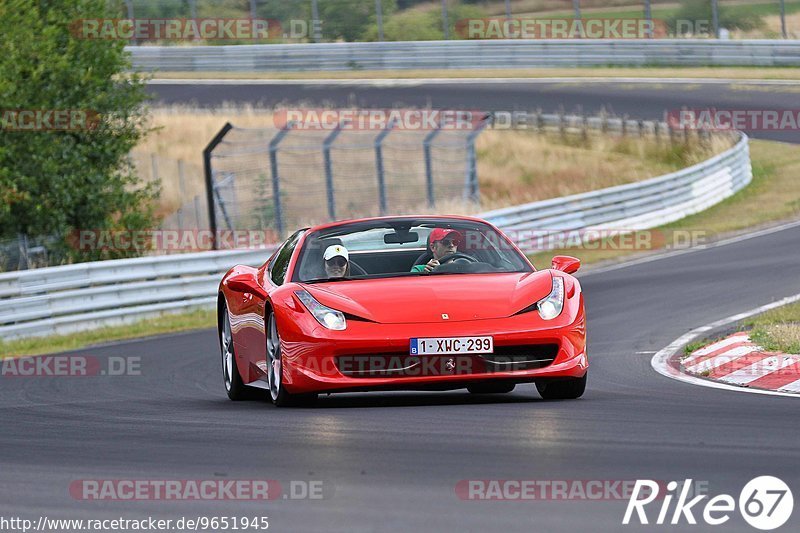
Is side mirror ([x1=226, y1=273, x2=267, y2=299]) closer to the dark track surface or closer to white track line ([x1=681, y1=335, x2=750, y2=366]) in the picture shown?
white track line ([x1=681, y1=335, x2=750, y2=366])

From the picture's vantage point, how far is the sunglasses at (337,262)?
9609 mm

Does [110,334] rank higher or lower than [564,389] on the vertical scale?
lower

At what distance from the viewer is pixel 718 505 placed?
5.45 metres

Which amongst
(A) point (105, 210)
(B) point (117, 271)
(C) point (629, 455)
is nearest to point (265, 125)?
(A) point (105, 210)

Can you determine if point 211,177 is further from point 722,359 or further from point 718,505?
point 718,505

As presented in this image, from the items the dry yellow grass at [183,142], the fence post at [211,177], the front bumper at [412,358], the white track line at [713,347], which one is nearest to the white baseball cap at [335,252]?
the front bumper at [412,358]

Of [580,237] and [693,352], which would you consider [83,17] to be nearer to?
[580,237]

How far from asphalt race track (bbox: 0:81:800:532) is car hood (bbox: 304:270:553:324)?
557 mm

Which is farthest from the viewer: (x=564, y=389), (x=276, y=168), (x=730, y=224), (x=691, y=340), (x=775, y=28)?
(x=775, y=28)

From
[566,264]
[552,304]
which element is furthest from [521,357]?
[566,264]

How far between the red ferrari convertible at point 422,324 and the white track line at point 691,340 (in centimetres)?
119

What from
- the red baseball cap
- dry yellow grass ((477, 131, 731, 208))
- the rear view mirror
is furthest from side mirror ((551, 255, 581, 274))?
dry yellow grass ((477, 131, 731, 208))

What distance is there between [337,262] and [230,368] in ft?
5.29

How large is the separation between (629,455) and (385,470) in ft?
3.57
